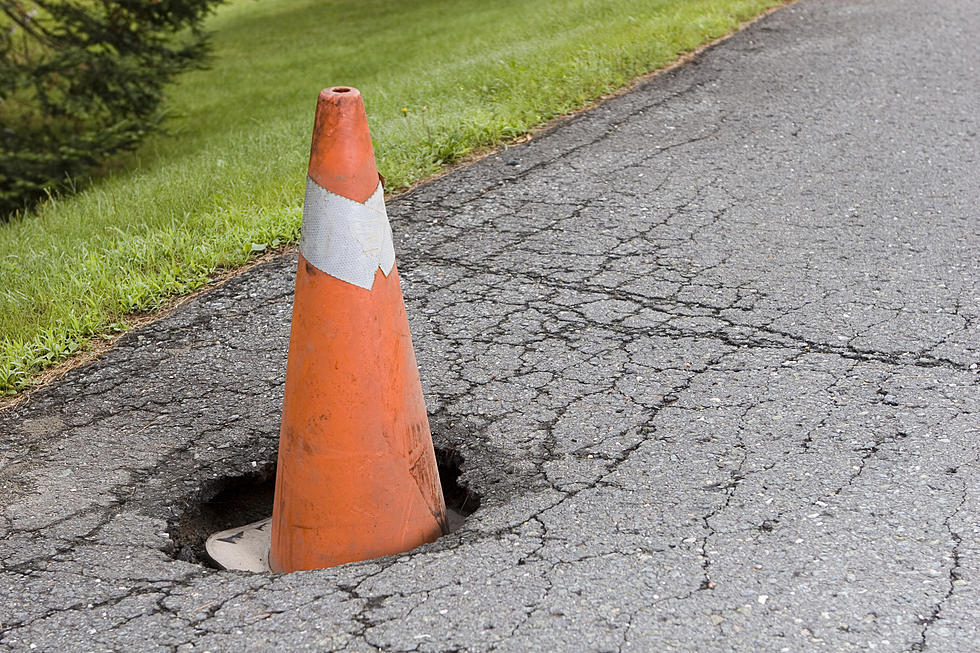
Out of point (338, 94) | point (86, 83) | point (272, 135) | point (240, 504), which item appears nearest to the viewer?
point (338, 94)

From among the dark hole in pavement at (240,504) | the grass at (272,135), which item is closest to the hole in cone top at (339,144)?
the dark hole in pavement at (240,504)

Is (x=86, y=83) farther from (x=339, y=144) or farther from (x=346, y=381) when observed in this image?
(x=346, y=381)

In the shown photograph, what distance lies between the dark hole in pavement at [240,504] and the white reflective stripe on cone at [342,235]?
80cm

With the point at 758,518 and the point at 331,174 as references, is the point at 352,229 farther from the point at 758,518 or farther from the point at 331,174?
the point at 758,518

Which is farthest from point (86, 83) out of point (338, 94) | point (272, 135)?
point (338, 94)

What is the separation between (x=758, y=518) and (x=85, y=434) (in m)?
2.32

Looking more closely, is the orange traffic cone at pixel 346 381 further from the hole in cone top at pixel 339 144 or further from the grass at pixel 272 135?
the grass at pixel 272 135

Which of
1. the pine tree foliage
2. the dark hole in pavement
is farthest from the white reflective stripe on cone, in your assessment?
the pine tree foliage

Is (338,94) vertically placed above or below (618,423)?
above

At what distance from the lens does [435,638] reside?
239 centimetres

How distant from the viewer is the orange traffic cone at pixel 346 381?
2746 millimetres

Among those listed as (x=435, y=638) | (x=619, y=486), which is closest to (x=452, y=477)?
(x=619, y=486)

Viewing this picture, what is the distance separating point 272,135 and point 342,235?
5.07 meters

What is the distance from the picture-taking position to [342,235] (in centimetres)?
276
